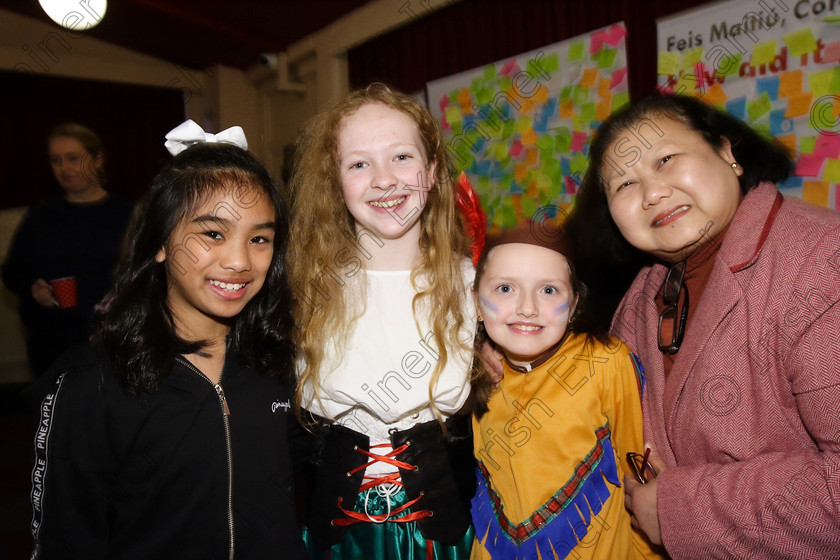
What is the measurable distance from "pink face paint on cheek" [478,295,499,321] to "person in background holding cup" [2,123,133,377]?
84.0 inches

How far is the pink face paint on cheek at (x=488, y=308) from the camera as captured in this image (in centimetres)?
155

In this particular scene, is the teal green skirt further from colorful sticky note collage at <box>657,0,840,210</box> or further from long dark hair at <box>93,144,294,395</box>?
colorful sticky note collage at <box>657,0,840,210</box>

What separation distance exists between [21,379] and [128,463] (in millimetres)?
5318

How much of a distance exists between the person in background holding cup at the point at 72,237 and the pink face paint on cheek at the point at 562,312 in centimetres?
233

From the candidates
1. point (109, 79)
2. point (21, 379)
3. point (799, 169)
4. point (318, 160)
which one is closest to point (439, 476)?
point (318, 160)

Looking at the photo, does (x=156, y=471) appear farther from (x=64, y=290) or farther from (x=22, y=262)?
(x=22, y=262)

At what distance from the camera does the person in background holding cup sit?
2.84 m

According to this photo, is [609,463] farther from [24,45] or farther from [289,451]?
[24,45]

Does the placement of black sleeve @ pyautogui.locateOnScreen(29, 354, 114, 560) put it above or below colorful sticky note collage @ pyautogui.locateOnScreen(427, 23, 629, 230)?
below

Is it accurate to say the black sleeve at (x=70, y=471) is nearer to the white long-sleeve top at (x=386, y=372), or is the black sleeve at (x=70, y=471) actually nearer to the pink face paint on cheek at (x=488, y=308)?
the white long-sleeve top at (x=386, y=372)

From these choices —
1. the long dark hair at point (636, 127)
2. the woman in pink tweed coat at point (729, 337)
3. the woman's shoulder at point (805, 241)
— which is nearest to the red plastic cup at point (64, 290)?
the long dark hair at point (636, 127)

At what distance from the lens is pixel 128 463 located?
1.30 meters

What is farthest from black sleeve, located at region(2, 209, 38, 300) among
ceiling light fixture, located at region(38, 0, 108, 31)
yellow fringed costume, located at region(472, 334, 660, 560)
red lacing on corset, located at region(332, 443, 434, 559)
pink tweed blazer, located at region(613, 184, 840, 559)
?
pink tweed blazer, located at region(613, 184, 840, 559)

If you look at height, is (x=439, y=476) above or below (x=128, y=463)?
below
